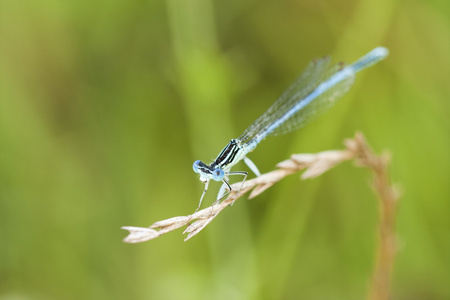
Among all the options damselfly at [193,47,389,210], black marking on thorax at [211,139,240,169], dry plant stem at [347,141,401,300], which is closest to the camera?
dry plant stem at [347,141,401,300]

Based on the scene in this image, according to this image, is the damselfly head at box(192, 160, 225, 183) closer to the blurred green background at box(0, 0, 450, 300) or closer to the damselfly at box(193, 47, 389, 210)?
the damselfly at box(193, 47, 389, 210)

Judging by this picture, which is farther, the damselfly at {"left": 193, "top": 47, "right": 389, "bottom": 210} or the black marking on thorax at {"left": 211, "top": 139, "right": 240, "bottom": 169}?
the damselfly at {"left": 193, "top": 47, "right": 389, "bottom": 210}

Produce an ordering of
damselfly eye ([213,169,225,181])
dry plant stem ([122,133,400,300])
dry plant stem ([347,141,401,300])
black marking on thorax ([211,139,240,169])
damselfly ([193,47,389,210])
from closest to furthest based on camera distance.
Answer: dry plant stem ([122,133,400,300]) < dry plant stem ([347,141,401,300]) < damselfly eye ([213,169,225,181]) < black marking on thorax ([211,139,240,169]) < damselfly ([193,47,389,210])

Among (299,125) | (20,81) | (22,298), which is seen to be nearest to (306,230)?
(299,125)

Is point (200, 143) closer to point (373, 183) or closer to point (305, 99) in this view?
point (305, 99)

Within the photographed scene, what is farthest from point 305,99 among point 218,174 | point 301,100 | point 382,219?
point 382,219

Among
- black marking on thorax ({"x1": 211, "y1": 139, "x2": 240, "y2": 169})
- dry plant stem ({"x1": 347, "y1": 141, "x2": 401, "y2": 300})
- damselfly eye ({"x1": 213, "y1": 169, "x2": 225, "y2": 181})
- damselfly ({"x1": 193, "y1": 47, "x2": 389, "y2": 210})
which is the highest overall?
damselfly ({"x1": 193, "y1": 47, "x2": 389, "y2": 210})

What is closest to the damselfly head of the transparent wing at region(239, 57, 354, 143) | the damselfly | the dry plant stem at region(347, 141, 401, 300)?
the damselfly

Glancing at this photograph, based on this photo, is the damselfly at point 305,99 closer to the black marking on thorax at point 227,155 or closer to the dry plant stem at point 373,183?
the black marking on thorax at point 227,155

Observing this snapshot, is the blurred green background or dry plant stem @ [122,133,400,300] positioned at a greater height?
the blurred green background
